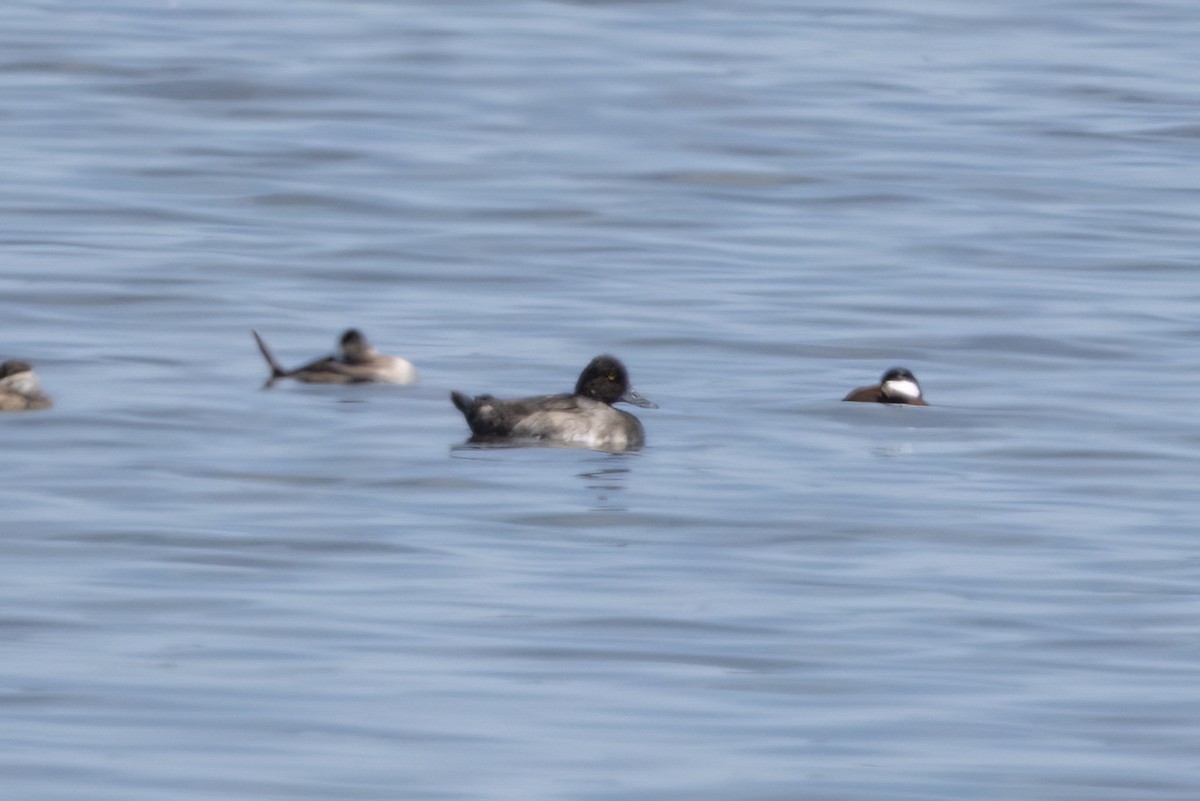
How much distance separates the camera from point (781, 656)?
33.0ft

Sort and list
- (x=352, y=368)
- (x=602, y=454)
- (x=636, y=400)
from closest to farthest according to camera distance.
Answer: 1. (x=602, y=454)
2. (x=636, y=400)
3. (x=352, y=368)

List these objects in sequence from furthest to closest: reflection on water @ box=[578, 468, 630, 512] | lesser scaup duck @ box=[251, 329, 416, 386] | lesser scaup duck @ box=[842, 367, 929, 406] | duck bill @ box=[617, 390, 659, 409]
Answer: lesser scaup duck @ box=[251, 329, 416, 386]
lesser scaup duck @ box=[842, 367, 929, 406]
duck bill @ box=[617, 390, 659, 409]
reflection on water @ box=[578, 468, 630, 512]

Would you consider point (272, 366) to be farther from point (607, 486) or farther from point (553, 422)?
point (607, 486)

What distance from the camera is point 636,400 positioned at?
15430 mm

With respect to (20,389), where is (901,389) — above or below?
above

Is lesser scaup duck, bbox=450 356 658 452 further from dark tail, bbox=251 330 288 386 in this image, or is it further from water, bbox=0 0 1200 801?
dark tail, bbox=251 330 288 386

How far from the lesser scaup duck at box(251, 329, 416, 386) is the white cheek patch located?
259 centimetres

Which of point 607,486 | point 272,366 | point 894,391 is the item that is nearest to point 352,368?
point 272,366

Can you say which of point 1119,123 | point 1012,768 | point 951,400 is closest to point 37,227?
point 951,400

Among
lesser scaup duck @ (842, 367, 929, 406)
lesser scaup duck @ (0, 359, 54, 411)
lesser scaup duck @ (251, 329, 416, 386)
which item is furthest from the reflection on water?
lesser scaup duck @ (0, 359, 54, 411)

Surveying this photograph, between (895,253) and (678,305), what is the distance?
2.98 metres

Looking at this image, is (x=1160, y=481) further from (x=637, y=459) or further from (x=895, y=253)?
(x=895, y=253)

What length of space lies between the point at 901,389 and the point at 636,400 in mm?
1420

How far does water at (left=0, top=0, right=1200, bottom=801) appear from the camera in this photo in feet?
29.8
